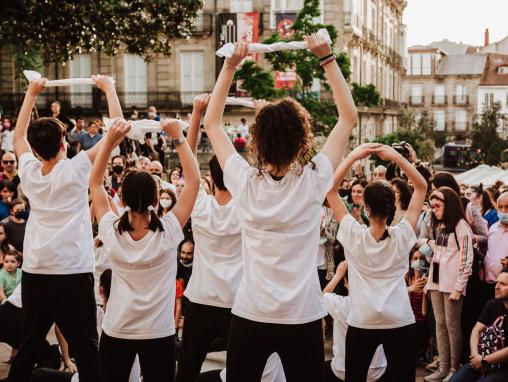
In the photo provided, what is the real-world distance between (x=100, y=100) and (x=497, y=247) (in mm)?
32109

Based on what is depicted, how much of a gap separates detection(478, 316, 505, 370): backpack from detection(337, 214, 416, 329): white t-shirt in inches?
67.0

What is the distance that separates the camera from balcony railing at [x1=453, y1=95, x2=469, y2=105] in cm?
7844

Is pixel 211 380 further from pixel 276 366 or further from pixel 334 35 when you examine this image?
pixel 334 35

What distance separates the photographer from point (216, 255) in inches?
196

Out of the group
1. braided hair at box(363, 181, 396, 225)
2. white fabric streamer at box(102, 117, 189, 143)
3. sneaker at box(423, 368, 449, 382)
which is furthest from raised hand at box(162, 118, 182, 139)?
sneaker at box(423, 368, 449, 382)

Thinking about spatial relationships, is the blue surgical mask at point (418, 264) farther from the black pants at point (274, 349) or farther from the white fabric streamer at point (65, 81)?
the black pants at point (274, 349)

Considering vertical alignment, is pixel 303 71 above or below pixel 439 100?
above

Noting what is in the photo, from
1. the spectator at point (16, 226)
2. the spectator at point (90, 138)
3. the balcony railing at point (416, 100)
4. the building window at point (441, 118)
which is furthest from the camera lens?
the balcony railing at point (416, 100)

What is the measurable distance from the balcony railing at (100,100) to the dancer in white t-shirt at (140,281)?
33.4m

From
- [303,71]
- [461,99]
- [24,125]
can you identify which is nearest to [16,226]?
[24,125]

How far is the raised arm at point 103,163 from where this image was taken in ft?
14.3

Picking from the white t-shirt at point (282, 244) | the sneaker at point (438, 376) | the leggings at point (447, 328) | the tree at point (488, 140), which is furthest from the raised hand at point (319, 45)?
the tree at point (488, 140)

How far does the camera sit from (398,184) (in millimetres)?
7895

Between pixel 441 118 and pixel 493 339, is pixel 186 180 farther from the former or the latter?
pixel 441 118
